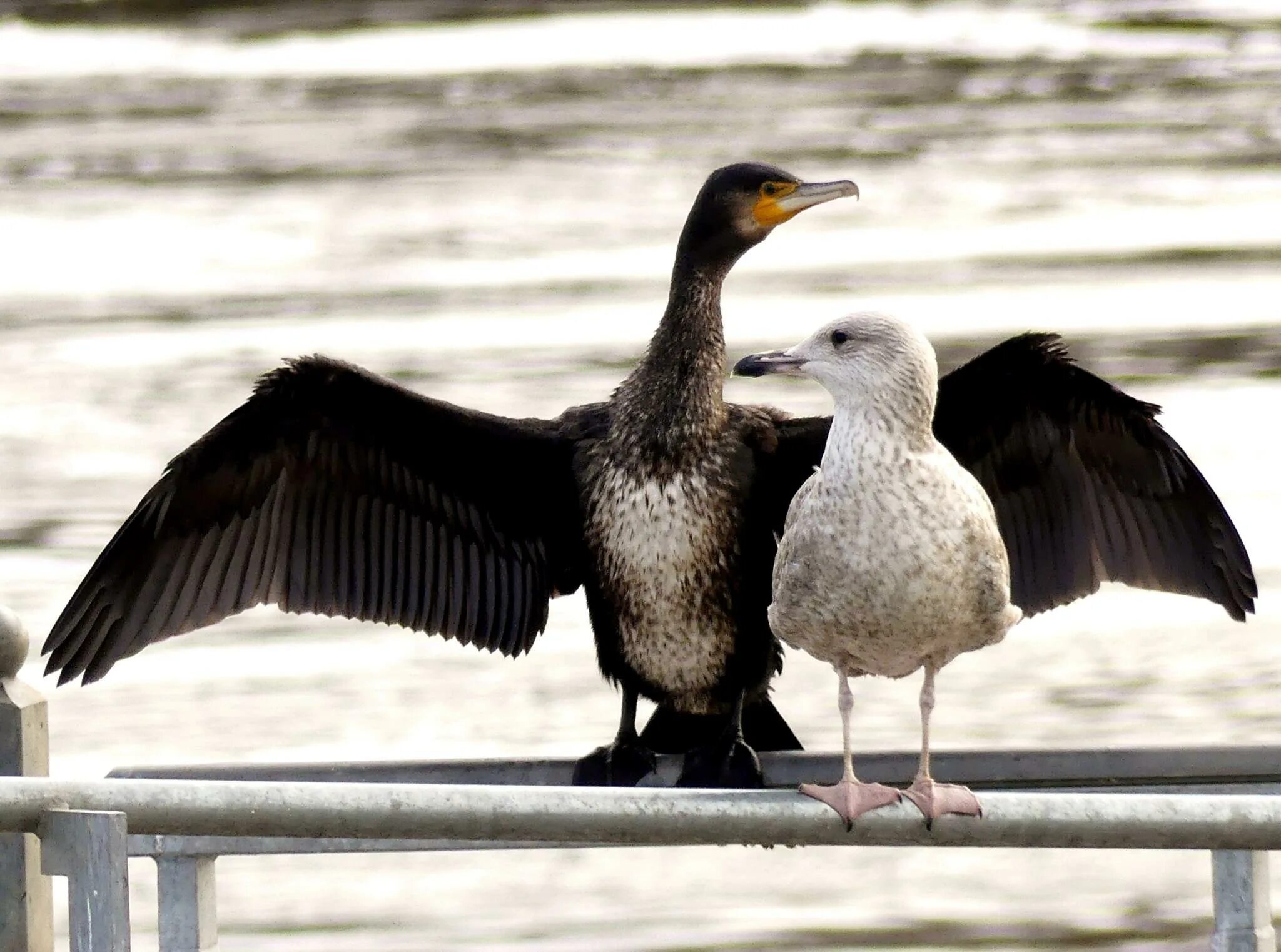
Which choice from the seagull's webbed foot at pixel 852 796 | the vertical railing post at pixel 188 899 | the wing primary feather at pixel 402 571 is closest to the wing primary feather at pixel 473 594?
the wing primary feather at pixel 402 571

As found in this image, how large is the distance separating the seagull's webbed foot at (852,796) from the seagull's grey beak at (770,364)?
65cm

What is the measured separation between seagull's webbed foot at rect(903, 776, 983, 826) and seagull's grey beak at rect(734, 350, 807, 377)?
65 cm

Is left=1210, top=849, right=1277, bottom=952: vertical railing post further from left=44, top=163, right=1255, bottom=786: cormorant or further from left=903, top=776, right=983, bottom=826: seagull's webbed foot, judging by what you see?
left=44, top=163, right=1255, bottom=786: cormorant

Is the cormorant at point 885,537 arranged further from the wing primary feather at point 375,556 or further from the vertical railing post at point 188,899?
the wing primary feather at point 375,556

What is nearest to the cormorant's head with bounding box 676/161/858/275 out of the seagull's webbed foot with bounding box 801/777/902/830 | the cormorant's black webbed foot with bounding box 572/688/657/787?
the cormorant's black webbed foot with bounding box 572/688/657/787

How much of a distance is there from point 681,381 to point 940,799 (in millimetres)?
1704

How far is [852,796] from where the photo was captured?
2809mm

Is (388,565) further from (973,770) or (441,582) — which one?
(973,770)

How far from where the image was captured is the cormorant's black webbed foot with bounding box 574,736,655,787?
3934 millimetres

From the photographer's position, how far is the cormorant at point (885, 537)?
3066mm

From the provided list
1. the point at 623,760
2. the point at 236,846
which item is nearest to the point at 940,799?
the point at 236,846

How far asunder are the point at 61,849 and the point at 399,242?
858cm

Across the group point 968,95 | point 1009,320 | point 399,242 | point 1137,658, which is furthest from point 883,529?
point 968,95

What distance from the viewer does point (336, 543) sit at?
464 centimetres
